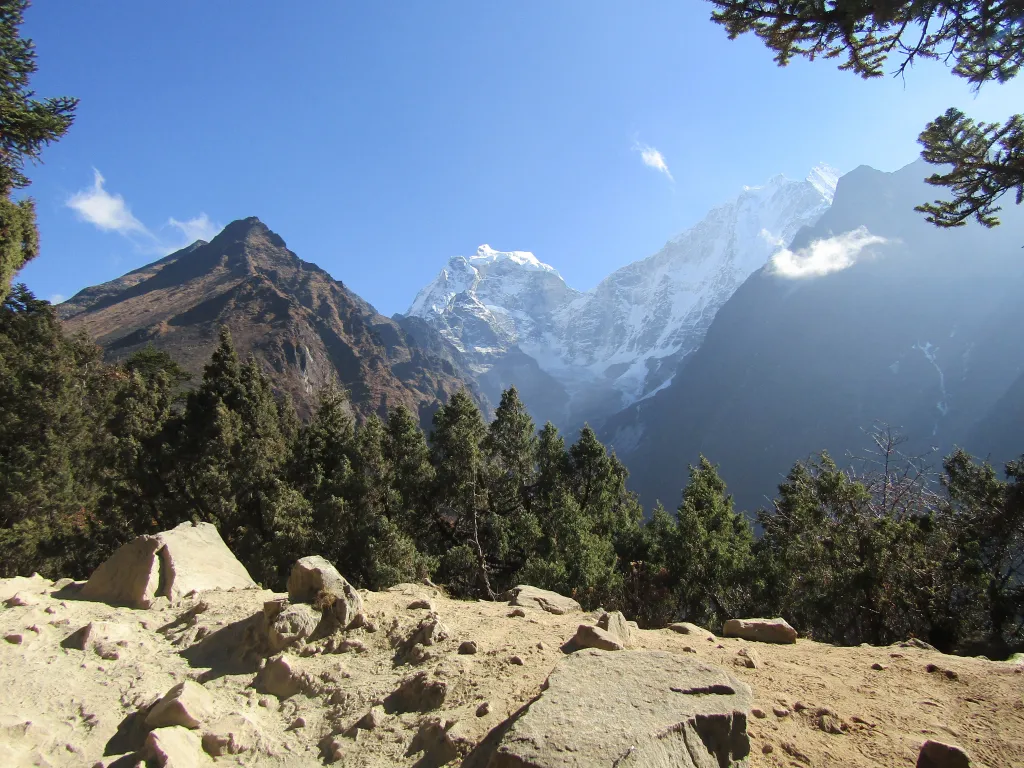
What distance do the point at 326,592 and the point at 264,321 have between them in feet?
382

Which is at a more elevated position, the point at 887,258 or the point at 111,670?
the point at 887,258

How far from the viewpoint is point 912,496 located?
1411 cm

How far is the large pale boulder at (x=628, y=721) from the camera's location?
11.1 feet

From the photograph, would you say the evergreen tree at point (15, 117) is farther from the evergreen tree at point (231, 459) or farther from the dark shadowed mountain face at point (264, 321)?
the dark shadowed mountain face at point (264, 321)

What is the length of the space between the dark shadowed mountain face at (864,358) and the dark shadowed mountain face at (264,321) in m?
81.4

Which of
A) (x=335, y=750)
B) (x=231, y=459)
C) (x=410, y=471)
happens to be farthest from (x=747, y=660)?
(x=231, y=459)

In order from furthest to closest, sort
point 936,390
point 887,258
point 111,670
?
1. point 887,258
2. point 936,390
3. point 111,670

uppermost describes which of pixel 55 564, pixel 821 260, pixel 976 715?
pixel 821 260

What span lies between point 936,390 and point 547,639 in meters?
162

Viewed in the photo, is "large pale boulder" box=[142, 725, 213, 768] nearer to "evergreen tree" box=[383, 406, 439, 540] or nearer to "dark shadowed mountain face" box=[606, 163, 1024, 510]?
"evergreen tree" box=[383, 406, 439, 540]

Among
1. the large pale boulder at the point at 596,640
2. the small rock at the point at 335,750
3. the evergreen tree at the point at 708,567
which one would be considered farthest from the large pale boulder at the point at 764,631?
the evergreen tree at the point at 708,567

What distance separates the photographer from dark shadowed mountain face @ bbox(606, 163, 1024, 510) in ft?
412

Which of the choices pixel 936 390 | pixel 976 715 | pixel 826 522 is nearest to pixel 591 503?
pixel 826 522

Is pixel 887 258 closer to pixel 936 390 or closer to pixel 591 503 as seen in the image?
pixel 936 390
